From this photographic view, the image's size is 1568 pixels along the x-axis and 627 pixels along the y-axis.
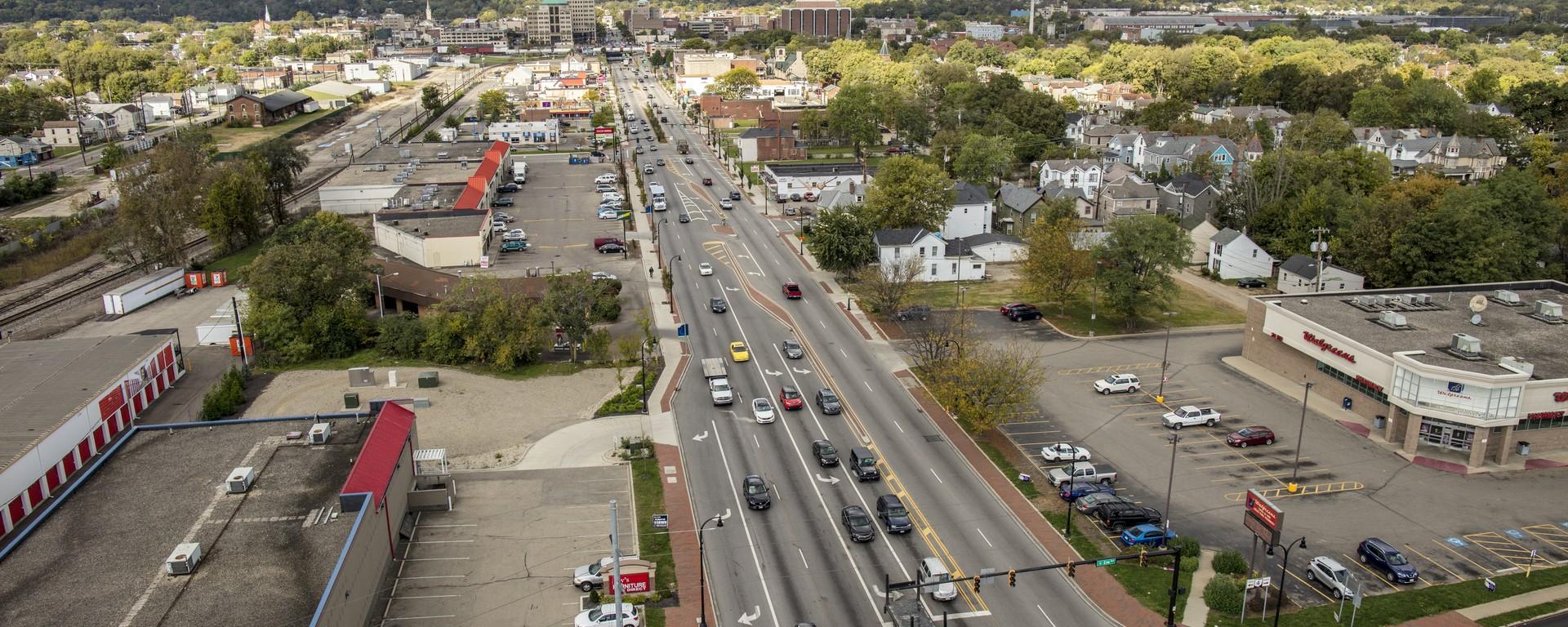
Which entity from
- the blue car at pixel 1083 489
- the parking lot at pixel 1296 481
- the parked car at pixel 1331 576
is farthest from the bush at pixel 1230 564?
the blue car at pixel 1083 489

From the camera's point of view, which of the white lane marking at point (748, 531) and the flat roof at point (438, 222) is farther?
the flat roof at point (438, 222)

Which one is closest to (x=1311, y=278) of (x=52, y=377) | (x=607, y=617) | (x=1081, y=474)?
(x=1081, y=474)

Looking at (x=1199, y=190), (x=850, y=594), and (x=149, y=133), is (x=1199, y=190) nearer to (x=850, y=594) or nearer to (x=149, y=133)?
(x=850, y=594)

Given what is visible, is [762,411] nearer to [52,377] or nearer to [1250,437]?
[1250,437]

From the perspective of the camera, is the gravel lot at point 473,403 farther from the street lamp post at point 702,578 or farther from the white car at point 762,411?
the street lamp post at point 702,578

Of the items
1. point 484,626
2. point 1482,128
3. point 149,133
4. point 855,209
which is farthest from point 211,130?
point 1482,128

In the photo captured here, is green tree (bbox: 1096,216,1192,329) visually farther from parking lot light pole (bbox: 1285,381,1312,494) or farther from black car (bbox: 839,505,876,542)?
black car (bbox: 839,505,876,542)
